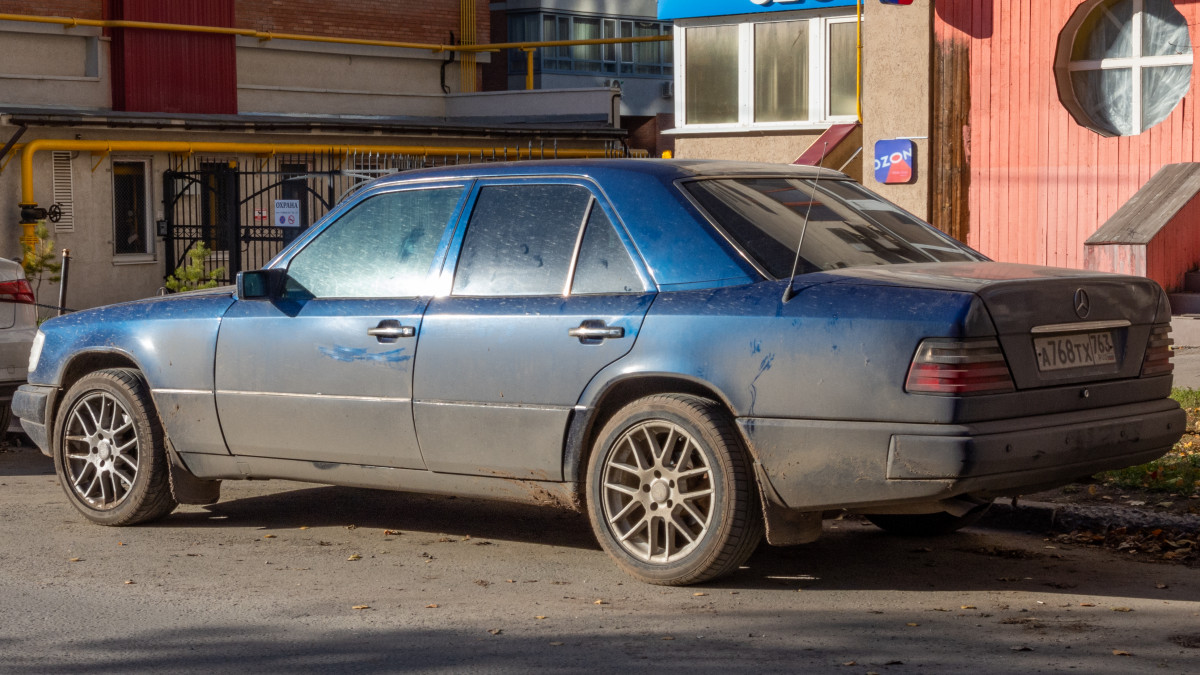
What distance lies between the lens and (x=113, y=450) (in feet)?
23.8

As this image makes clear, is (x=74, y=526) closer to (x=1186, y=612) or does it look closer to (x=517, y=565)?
(x=517, y=565)

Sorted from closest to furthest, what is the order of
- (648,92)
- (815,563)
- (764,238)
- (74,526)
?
(764,238), (815,563), (74,526), (648,92)

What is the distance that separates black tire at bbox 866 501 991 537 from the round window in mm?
10794

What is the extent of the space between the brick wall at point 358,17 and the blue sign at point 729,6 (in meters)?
11.7

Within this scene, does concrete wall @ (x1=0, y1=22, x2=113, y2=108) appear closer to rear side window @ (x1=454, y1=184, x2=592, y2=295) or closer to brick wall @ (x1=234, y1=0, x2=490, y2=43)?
brick wall @ (x1=234, y1=0, x2=490, y2=43)

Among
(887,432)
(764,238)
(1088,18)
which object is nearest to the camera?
(887,432)

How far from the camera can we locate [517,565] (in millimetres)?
6273

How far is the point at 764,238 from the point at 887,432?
97cm

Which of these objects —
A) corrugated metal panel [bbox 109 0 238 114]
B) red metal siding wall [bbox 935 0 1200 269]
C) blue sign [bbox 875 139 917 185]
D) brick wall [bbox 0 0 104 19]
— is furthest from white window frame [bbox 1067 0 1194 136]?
brick wall [bbox 0 0 104 19]

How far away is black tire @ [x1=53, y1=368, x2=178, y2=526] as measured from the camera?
7121 mm

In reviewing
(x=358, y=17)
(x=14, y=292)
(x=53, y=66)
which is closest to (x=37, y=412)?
(x=14, y=292)

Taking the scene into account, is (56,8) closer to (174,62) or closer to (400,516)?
(174,62)

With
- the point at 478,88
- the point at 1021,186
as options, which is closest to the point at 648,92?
the point at 478,88

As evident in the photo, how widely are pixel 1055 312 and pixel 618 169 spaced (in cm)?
178
